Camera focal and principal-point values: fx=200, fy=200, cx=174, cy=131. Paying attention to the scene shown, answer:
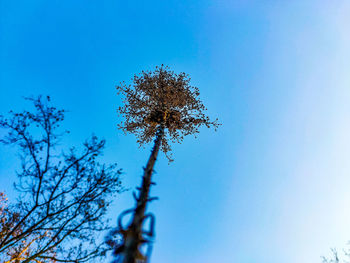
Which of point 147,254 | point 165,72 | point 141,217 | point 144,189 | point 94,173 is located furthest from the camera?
point 165,72

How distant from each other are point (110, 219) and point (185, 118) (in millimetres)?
5909

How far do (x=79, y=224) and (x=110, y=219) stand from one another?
1.30 meters

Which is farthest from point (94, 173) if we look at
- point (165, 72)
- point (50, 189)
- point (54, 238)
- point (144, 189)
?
point (165, 72)

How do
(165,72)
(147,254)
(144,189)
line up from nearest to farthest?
(147,254) < (144,189) < (165,72)

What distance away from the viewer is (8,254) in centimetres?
945

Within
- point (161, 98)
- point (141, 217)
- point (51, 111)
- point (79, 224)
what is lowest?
point (141, 217)

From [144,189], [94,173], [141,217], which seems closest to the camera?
[141,217]

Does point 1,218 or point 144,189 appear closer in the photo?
point 144,189

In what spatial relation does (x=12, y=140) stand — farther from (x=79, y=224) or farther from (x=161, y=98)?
(x=161, y=98)

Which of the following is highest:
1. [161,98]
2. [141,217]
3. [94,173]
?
[161,98]

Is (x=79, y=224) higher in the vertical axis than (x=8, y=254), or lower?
higher

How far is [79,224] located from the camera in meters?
8.73

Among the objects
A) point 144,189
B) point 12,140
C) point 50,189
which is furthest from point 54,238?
point 144,189

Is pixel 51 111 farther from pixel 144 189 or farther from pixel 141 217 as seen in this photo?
pixel 141 217
